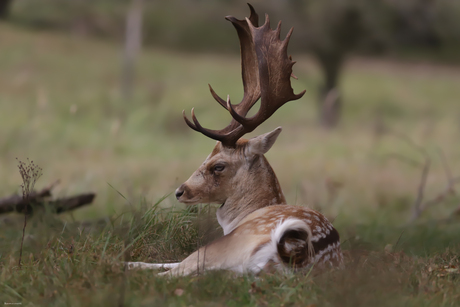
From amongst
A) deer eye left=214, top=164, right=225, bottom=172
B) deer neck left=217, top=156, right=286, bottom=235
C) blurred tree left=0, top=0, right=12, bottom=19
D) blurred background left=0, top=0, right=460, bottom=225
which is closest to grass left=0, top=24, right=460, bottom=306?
blurred background left=0, top=0, right=460, bottom=225

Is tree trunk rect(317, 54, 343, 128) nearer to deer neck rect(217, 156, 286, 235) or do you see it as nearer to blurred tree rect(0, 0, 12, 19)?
deer neck rect(217, 156, 286, 235)

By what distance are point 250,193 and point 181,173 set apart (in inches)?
274

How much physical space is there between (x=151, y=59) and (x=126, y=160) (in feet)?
50.9

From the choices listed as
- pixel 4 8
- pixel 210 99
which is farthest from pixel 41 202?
pixel 4 8

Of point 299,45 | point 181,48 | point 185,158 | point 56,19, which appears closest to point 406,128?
point 299,45

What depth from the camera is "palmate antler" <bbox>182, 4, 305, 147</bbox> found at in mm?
4832

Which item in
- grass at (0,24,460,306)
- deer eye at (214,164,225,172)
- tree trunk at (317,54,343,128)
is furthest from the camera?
tree trunk at (317,54,343,128)

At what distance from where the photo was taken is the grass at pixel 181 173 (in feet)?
12.8

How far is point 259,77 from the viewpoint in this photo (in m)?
5.00

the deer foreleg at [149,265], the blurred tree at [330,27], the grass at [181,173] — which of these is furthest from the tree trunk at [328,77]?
the deer foreleg at [149,265]

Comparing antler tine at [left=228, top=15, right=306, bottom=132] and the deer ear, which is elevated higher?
antler tine at [left=228, top=15, right=306, bottom=132]

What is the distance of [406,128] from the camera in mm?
21047

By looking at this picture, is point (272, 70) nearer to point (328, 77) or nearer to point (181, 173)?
point (181, 173)

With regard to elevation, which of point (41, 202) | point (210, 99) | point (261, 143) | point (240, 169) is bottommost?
point (210, 99)
